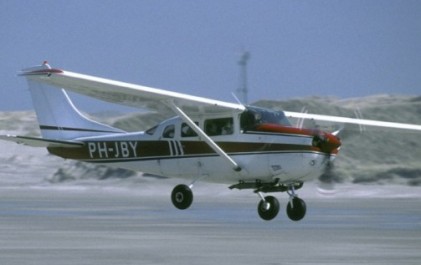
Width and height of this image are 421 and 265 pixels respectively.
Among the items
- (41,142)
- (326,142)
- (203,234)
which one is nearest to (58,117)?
(41,142)

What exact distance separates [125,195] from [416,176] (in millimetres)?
17292

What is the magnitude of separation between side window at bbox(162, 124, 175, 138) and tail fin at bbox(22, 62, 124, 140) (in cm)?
309

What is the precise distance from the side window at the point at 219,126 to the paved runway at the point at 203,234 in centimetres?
304

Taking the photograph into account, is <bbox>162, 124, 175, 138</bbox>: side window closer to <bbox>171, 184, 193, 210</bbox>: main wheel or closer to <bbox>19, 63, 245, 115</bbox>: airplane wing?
<bbox>19, 63, 245, 115</bbox>: airplane wing

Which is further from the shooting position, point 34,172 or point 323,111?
point 323,111

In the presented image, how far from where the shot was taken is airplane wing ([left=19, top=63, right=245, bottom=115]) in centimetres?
3325

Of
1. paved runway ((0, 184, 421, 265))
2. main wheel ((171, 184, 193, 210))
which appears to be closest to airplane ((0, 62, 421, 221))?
main wheel ((171, 184, 193, 210))

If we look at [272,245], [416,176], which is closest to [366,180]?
[416,176]

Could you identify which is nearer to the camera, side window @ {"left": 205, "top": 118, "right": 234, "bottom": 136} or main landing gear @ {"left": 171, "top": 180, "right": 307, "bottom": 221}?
main landing gear @ {"left": 171, "top": 180, "right": 307, "bottom": 221}

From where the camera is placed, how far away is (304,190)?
71.4 m

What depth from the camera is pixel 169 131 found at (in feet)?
118

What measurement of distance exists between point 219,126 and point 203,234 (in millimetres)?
5926

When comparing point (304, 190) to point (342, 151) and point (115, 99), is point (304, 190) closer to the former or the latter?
point (342, 151)

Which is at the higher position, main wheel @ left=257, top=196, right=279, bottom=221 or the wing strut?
the wing strut
